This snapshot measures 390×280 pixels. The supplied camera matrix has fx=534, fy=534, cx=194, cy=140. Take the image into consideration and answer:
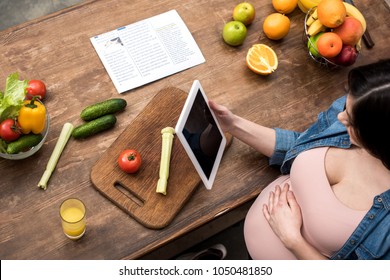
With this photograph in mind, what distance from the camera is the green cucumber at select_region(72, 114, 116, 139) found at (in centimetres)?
203

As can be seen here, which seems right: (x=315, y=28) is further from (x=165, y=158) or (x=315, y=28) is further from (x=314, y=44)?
(x=165, y=158)

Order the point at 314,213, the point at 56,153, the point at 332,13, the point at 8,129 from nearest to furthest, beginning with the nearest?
1. the point at 314,213
2. the point at 8,129
3. the point at 56,153
4. the point at 332,13

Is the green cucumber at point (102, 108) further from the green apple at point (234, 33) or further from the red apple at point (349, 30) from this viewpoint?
the red apple at point (349, 30)

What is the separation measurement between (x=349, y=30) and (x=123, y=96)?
96cm

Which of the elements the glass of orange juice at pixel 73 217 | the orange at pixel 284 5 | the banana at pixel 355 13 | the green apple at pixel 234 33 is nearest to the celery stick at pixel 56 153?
the glass of orange juice at pixel 73 217

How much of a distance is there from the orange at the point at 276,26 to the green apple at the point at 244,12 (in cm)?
7

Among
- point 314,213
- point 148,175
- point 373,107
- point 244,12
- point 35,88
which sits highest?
point 373,107

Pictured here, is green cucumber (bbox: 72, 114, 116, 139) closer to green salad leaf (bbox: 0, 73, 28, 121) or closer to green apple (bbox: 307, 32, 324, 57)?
green salad leaf (bbox: 0, 73, 28, 121)

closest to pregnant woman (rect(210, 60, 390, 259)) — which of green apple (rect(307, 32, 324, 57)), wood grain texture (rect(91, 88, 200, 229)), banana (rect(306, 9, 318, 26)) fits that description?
wood grain texture (rect(91, 88, 200, 229))

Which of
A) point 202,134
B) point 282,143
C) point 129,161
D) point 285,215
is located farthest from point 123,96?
point 285,215

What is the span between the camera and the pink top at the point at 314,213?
1.67m

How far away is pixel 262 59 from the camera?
225 centimetres

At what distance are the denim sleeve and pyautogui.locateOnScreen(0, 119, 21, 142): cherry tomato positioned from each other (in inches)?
37.0

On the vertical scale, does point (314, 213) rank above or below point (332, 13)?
below
